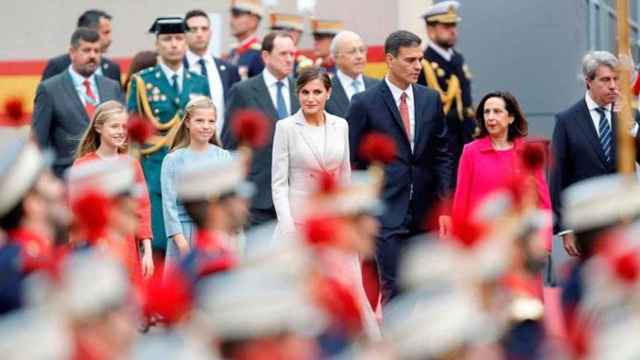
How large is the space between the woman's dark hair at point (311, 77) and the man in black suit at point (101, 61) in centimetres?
271

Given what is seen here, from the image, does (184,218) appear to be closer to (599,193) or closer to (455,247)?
(599,193)

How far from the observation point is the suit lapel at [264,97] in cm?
1280

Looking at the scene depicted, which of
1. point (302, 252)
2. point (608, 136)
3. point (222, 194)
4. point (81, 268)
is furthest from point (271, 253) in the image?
point (608, 136)

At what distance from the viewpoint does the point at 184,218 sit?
11.5 meters

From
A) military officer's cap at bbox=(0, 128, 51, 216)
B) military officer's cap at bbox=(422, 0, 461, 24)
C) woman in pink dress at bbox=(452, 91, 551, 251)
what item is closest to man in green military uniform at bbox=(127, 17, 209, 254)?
woman in pink dress at bbox=(452, 91, 551, 251)

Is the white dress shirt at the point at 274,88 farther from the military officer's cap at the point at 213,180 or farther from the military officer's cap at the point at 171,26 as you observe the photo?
the military officer's cap at the point at 213,180

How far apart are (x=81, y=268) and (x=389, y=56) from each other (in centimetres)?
649

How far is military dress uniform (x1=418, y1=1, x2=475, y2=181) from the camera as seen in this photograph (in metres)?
14.0

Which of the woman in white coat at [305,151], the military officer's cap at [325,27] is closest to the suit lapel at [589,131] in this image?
the woman in white coat at [305,151]

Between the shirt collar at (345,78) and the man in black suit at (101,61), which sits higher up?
the man in black suit at (101,61)

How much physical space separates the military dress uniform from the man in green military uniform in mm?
1551

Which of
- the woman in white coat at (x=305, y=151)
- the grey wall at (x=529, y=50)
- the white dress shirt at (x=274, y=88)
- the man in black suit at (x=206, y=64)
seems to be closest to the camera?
the woman in white coat at (x=305, y=151)

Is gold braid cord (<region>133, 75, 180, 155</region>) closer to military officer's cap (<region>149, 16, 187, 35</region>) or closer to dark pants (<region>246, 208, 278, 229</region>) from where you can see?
military officer's cap (<region>149, 16, 187, 35</region>)

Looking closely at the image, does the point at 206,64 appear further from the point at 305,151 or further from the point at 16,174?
the point at 16,174
